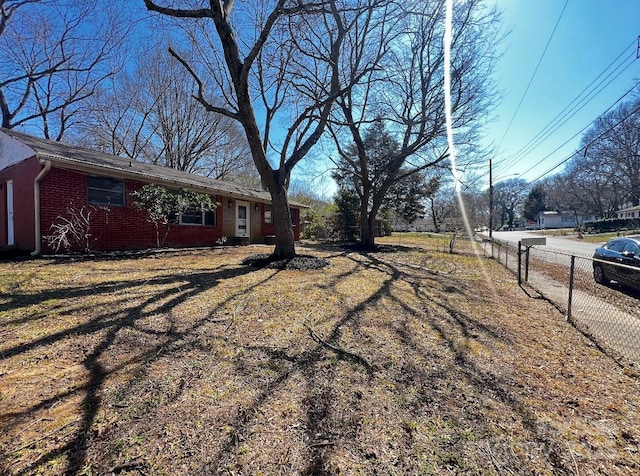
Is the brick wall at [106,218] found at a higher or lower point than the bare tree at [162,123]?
lower

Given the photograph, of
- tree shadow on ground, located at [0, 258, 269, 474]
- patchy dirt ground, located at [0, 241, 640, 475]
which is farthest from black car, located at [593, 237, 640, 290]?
tree shadow on ground, located at [0, 258, 269, 474]

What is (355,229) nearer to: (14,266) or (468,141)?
(468,141)

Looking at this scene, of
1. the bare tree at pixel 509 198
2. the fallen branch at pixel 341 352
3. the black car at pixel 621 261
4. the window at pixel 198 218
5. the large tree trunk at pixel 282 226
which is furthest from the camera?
the bare tree at pixel 509 198

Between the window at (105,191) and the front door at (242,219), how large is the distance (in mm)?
5305

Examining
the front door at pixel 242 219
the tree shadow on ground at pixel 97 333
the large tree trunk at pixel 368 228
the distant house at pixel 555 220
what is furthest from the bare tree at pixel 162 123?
the distant house at pixel 555 220

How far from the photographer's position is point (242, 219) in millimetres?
14266

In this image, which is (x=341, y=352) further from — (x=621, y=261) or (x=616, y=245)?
(x=616, y=245)

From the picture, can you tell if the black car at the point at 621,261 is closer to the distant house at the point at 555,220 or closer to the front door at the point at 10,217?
the front door at the point at 10,217

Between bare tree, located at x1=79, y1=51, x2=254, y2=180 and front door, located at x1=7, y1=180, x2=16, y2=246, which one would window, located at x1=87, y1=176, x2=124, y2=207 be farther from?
bare tree, located at x1=79, y1=51, x2=254, y2=180

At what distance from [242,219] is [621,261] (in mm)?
13065

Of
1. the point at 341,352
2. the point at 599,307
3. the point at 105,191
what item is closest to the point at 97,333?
the point at 341,352

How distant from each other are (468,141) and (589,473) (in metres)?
13.8

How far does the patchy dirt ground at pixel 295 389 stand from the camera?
A: 169 cm

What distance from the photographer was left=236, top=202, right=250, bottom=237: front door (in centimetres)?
1395
